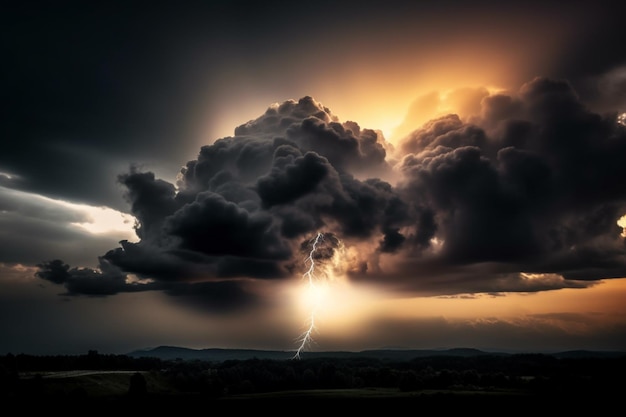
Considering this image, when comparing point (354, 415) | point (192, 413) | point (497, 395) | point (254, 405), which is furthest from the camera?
point (497, 395)

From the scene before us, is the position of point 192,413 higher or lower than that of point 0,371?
lower

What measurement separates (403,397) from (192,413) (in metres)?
74.9

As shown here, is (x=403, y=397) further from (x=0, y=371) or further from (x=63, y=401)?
(x=0, y=371)

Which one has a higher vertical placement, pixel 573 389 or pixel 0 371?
pixel 0 371

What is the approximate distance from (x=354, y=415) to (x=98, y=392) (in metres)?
110

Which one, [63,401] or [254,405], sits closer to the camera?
[63,401]

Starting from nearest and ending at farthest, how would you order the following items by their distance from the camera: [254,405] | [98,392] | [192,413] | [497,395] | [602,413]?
[602,413] < [192,413] < [254,405] < [497,395] < [98,392]

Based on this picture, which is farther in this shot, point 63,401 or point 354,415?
point 63,401

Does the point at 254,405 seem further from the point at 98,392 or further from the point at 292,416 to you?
the point at 98,392

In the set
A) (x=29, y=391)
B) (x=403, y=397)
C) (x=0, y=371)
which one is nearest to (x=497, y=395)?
(x=403, y=397)

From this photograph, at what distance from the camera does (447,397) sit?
6816 inches

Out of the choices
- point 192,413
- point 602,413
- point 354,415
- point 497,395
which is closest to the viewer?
point 602,413

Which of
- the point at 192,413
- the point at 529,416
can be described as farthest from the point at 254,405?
the point at 529,416

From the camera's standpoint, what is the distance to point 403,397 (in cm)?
18362
